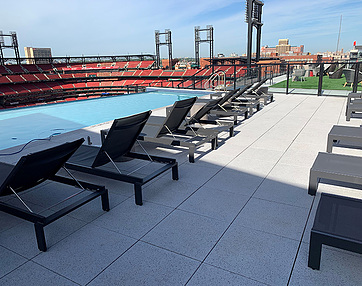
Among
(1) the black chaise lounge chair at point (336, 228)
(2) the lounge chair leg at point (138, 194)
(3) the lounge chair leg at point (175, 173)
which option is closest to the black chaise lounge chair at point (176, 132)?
(3) the lounge chair leg at point (175, 173)

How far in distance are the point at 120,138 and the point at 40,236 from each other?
134cm

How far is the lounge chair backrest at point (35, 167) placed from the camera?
2.15 metres

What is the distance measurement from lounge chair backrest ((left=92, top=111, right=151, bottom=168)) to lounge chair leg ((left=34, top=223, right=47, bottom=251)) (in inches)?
40.1

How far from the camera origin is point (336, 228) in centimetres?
184

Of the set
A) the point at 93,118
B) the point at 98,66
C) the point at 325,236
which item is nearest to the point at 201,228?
the point at 325,236

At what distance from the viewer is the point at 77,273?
6.39ft

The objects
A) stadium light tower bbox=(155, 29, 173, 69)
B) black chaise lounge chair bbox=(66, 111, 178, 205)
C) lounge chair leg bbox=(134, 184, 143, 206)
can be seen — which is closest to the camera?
lounge chair leg bbox=(134, 184, 143, 206)

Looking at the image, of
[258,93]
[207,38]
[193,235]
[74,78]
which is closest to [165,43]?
[207,38]

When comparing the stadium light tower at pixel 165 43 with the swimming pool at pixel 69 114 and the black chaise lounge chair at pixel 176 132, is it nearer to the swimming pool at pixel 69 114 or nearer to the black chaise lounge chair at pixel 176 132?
the swimming pool at pixel 69 114

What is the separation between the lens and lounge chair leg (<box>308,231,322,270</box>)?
182cm

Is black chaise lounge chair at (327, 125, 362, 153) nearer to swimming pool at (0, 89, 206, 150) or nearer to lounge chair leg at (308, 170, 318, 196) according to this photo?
lounge chair leg at (308, 170, 318, 196)

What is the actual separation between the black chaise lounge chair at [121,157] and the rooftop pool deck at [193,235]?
0.24 m

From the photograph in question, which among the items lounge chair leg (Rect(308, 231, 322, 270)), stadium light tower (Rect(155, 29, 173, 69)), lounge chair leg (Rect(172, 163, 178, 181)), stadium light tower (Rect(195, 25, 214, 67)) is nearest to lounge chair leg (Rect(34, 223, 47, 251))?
lounge chair leg (Rect(172, 163, 178, 181))

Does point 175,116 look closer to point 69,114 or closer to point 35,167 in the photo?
point 35,167
